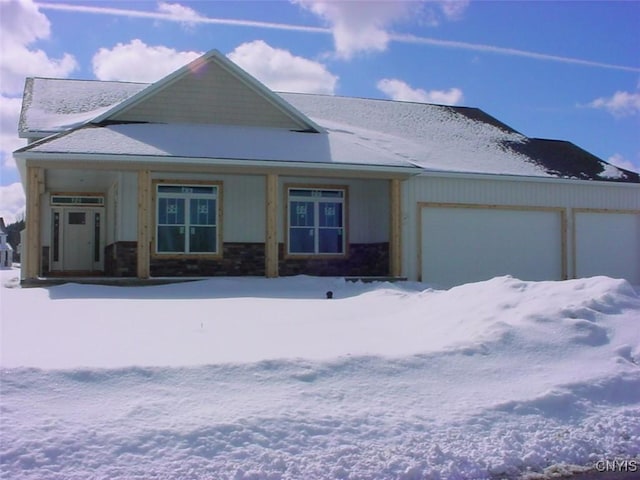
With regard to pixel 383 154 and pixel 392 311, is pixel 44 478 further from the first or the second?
pixel 383 154

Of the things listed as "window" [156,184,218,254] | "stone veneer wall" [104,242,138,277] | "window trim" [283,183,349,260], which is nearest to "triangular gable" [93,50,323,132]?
"window trim" [283,183,349,260]

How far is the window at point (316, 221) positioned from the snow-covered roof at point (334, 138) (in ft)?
5.49

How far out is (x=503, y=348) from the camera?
732cm

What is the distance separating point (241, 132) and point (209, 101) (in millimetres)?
1320

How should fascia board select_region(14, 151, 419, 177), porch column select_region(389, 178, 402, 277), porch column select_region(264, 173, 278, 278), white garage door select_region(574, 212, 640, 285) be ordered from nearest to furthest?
fascia board select_region(14, 151, 419, 177) → porch column select_region(264, 173, 278, 278) → porch column select_region(389, 178, 402, 277) → white garage door select_region(574, 212, 640, 285)

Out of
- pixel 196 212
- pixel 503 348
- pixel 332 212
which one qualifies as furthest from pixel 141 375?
pixel 332 212

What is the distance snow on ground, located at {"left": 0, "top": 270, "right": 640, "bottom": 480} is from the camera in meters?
4.90

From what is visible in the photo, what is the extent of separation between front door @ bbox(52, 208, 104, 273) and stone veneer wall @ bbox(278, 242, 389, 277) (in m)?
6.99

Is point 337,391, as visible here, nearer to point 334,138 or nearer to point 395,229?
point 395,229

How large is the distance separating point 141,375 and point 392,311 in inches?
201

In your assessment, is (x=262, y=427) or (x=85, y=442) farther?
(x=262, y=427)

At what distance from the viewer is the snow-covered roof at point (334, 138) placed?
15.5 m

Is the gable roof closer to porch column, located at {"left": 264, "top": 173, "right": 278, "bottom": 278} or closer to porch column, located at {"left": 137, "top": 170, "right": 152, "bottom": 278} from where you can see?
porch column, located at {"left": 264, "top": 173, "right": 278, "bottom": 278}

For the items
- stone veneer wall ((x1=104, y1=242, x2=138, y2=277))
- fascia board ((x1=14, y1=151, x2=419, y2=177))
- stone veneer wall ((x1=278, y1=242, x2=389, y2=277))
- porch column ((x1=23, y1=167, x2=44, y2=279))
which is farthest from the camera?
stone veneer wall ((x1=278, y1=242, x2=389, y2=277))
